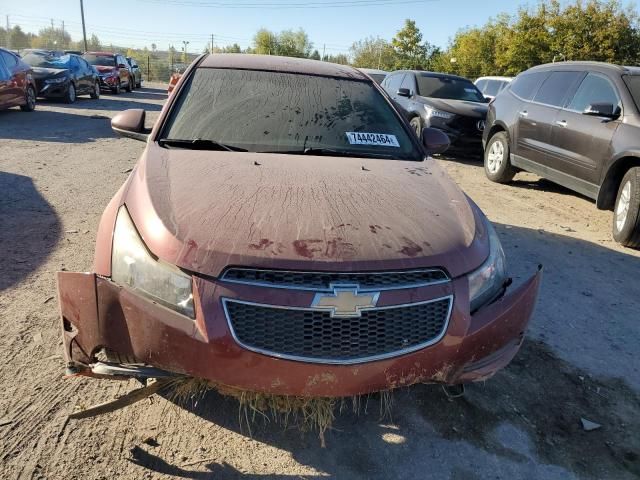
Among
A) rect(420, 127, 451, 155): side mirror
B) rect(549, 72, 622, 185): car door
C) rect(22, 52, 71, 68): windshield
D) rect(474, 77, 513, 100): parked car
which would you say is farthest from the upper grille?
rect(22, 52, 71, 68): windshield

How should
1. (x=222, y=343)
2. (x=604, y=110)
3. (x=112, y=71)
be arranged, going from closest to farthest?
(x=222, y=343)
(x=604, y=110)
(x=112, y=71)

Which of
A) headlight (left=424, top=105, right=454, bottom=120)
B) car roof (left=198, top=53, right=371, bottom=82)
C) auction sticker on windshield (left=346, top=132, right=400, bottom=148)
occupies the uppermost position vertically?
car roof (left=198, top=53, right=371, bottom=82)

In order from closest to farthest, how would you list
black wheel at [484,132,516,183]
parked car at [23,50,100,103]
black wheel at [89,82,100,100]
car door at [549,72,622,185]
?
car door at [549,72,622,185] < black wheel at [484,132,516,183] < parked car at [23,50,100,103] < black wheel at [89,82,100,100]

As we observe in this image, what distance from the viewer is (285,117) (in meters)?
3.36

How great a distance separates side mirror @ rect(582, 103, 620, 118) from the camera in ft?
18.7

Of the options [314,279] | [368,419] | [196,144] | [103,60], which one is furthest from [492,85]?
[103,60]

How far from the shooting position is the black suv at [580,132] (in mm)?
5551

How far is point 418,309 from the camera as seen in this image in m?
2.06

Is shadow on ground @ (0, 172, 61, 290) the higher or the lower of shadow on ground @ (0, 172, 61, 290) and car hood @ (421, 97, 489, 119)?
the lower

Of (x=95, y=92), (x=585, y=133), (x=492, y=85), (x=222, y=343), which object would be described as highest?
(x=492, y=85)

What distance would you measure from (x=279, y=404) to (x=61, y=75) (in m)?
16.0

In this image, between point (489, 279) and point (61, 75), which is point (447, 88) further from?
point (61, 75)

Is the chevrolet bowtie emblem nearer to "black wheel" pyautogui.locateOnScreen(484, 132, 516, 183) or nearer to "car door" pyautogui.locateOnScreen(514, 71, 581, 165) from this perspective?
"car door" pyautogui.locateOnScreen(514, 71, 581, 165)

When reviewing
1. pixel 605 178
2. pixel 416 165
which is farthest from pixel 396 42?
pixel 416 165
